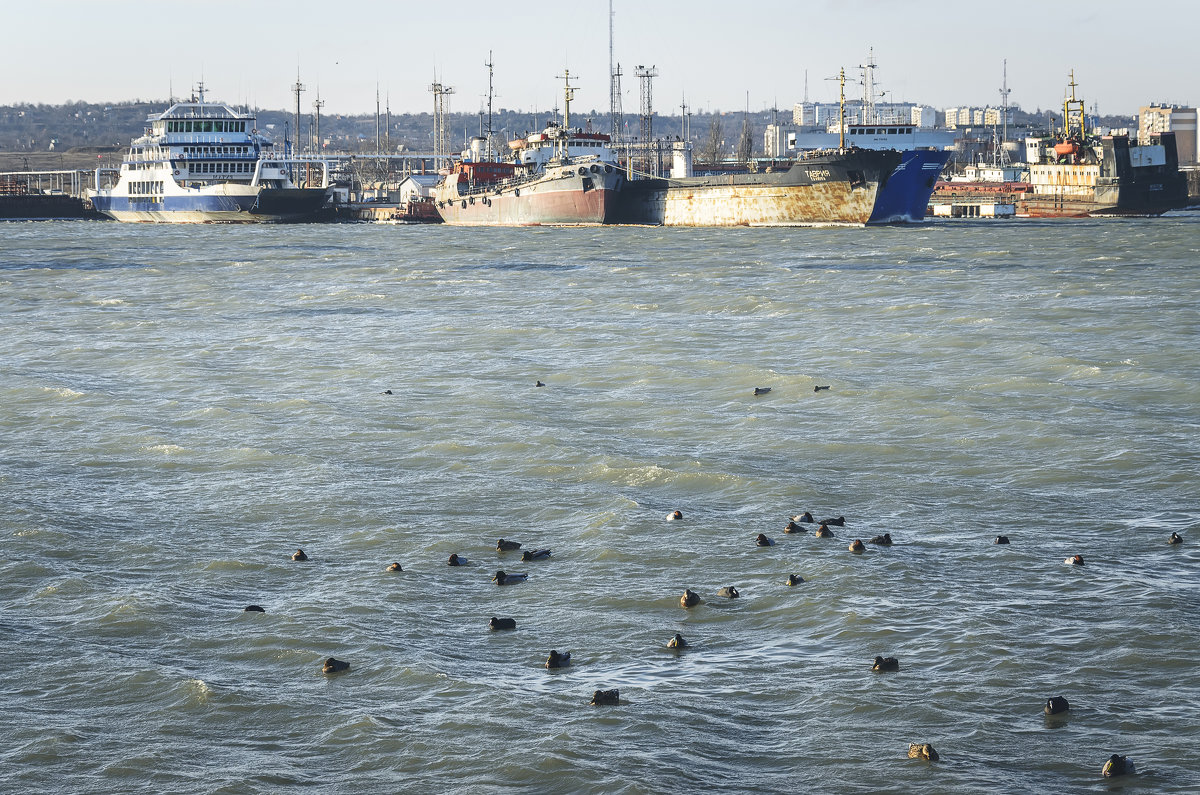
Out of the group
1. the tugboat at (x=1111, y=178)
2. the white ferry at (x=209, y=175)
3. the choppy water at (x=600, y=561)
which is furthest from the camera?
the white ferry at (x=209, y=175)

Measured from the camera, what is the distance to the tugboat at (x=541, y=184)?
98062 mm

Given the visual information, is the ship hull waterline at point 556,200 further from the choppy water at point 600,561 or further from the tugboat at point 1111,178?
the choppy water at point 600,561

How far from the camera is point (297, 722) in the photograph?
8.41m

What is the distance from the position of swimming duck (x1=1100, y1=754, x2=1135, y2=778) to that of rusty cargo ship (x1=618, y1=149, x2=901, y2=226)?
7918 cm

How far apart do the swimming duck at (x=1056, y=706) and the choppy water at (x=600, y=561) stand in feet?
0.33

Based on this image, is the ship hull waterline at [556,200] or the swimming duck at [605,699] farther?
the ship hull waterline at [556,200]

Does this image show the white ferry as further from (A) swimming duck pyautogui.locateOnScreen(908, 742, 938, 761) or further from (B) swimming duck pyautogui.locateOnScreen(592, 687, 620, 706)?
(A) swimming duck pyautogui.locateOnScreen(908, 742, 938, 761)

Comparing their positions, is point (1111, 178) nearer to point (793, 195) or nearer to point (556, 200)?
point (793, 195)

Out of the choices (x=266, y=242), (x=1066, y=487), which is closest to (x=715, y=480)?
(x=1066, y=487)

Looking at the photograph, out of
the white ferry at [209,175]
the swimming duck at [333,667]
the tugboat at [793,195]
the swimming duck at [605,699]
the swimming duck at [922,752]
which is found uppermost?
the white ferry at [209,175]

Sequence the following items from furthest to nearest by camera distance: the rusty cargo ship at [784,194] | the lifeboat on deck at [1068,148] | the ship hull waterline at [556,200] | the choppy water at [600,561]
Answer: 1. the lifeboat on deck at [1068,148]
2. the ship hull waterline at [556,200]
3. the rusty cargo ship at [784,194]
4. the choppy water at [600,561]

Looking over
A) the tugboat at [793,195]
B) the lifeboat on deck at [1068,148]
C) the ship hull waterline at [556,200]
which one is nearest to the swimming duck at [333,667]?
the tugboat at [793,195]

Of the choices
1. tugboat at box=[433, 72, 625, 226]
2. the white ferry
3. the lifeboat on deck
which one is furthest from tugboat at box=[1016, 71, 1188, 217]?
the white ferry

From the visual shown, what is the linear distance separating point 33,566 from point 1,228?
10901 cm
